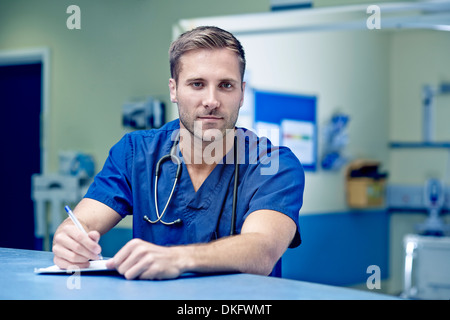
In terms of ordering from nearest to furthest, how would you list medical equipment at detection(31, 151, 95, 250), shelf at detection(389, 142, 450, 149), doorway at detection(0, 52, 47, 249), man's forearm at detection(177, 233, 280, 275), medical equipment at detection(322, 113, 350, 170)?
man's forearm at detection(177, 233, 280, 275)
medical equipment at detection(31, 151, 95, 250)
doorway at detection(0, 52, 47, 249)
medical equipment at detection(322, 113, 350, 170)
shelf at detection(389, 142, 450, 149)

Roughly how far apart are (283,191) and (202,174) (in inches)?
11.2

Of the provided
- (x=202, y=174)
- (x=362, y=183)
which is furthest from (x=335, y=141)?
(x=202, y=174)

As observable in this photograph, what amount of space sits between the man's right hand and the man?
130 mm

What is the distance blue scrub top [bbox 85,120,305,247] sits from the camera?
1521 millimetres

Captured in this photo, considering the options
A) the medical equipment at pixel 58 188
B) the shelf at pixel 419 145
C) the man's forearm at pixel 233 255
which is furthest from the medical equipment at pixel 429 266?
the man's forearm at pixel 233 255

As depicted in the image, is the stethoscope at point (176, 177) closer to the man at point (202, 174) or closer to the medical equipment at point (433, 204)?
the man at point (202, 174)

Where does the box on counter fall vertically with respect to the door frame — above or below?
below

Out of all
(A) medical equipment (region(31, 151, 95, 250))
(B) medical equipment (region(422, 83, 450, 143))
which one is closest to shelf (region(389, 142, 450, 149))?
(B) medical equipment (region(422, 83, 450, 143))

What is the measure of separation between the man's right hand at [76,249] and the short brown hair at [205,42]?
1.86 ft

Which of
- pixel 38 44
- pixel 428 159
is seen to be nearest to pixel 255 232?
pixel 38 44

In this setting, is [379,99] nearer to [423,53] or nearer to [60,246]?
[423,53]

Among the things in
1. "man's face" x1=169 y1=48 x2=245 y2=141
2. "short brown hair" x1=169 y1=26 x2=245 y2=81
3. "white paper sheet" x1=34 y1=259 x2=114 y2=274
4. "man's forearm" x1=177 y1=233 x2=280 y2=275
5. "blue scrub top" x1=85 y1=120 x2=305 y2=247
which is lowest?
"white paper sheet" x1=34 y1=259 x2=114 y2=274

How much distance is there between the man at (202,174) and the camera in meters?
1.51

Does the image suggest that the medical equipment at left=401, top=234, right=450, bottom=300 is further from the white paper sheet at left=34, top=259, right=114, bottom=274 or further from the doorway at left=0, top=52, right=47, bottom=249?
the white paper sheet at left=34, top=259, right=114, bottom=274
